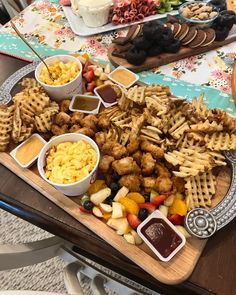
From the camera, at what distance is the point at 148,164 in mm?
968

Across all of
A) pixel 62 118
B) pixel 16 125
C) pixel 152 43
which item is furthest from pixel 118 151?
pixel 152 43

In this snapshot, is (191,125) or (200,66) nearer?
(191,125)

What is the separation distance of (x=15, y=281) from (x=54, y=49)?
4.08 ft

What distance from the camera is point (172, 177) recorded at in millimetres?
964

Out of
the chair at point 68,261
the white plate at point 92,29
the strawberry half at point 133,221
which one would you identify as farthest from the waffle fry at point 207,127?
the white plate at point 92,29

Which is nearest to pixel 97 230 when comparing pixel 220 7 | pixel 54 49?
pixel 54 49

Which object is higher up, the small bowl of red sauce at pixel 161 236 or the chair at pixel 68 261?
the small bowl of red sauce at pixel 161 236

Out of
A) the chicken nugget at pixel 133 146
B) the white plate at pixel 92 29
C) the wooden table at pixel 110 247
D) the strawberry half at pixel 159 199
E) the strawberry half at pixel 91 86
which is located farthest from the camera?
the white plate at pixel 92 29

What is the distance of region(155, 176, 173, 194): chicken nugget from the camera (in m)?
0.92

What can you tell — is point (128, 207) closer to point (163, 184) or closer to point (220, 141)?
point (163, 184)

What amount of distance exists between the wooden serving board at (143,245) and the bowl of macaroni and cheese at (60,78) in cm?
34

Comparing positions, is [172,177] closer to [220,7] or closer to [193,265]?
[193,265]

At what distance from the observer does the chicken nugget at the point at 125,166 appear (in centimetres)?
96

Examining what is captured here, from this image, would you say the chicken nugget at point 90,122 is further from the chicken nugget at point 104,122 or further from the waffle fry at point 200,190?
the waffle fry at point 200,190
